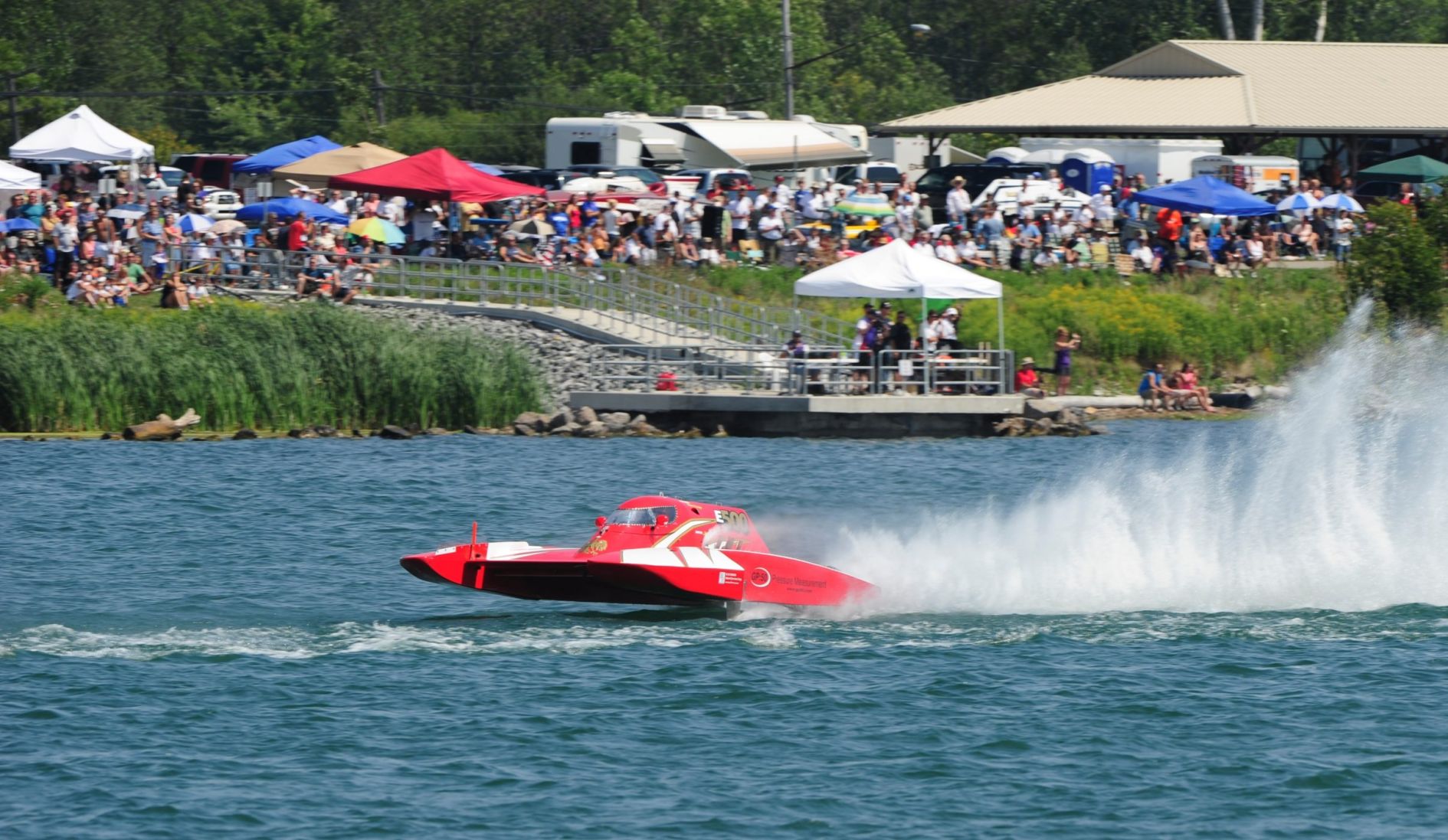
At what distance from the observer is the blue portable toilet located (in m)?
49.1

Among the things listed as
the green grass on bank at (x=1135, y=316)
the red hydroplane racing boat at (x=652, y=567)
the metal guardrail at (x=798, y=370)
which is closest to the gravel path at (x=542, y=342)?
the metal guardrail at (x=798, y=370)

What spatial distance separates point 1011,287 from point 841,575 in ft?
72.9

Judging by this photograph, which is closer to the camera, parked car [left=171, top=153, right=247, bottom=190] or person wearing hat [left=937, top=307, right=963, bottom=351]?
person wearing hat [left=937, top=307, right=963, bottom=351]

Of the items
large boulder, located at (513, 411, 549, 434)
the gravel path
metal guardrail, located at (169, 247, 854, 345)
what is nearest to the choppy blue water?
large boulder, located at (513, 411, 549, 434)

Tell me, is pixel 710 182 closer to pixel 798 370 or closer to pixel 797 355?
Result: pixel 798 370

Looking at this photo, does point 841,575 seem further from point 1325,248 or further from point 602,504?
point 1325,248

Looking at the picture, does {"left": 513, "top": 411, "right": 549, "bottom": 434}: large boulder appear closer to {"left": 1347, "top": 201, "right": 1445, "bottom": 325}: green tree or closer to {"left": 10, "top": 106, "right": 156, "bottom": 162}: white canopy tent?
{"left": 10, "top": 106, "right": 156, "bottom": 162}: white canopy tent

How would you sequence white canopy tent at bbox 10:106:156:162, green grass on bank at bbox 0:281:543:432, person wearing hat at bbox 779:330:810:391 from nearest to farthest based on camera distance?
green grass on bank at bbox 0:281:543:432 → person wearing hat at bbox 779:330:810:391 → white canopy tent at bbox 10:106:156:162

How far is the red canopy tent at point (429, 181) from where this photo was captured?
39625mm

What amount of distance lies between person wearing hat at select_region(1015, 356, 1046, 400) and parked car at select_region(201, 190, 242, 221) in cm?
1733

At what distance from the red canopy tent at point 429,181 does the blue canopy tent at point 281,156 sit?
22.0 feet

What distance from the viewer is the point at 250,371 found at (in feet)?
116

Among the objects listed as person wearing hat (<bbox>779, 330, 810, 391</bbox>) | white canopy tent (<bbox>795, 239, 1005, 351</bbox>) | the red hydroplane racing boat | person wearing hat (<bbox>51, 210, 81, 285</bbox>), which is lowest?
the red hydroplane racing boat

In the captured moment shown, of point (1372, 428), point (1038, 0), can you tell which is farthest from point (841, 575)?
point (1038, 0)
